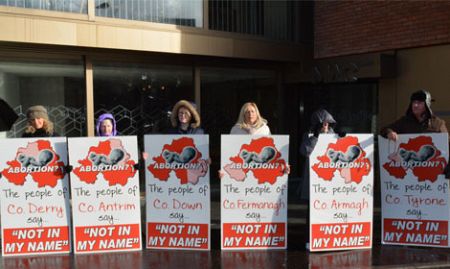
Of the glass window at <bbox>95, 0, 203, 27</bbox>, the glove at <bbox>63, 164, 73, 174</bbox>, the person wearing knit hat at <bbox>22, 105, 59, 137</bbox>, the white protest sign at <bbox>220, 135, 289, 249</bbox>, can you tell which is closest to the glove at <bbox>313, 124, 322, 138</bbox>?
the white protest sign at <bbox>220, 135, 289, 249</bbox>

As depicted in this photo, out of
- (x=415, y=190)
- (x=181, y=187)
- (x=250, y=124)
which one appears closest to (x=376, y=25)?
(x=415, y=190)

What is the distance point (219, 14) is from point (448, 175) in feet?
19.0

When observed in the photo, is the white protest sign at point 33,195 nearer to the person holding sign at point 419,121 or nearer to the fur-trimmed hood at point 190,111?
the fur-trimmed hood at point 190,111

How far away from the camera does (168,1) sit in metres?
9.10

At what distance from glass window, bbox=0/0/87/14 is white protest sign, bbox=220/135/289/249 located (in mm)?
4089

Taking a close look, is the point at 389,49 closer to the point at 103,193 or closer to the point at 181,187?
the point at 181,187

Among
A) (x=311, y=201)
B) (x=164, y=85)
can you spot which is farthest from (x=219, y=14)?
(x=311, y=201)

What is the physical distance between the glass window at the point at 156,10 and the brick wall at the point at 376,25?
2.83 metres

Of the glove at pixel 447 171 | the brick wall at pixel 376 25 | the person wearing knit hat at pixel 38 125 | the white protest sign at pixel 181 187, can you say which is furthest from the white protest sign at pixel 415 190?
the person wearing knit hat at pixel 38 125

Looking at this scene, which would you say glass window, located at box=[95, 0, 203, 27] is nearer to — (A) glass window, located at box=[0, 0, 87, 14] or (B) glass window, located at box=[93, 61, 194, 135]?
(A) glass window, located at box=[0, 0, 87, 14]

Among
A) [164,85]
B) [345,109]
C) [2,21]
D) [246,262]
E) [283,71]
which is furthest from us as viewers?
[283,71]

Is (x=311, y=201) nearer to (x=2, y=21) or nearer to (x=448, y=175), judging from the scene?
(x=448, y=175)

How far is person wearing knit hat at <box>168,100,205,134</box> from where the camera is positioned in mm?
5789

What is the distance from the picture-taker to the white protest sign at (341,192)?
5.57 metres
